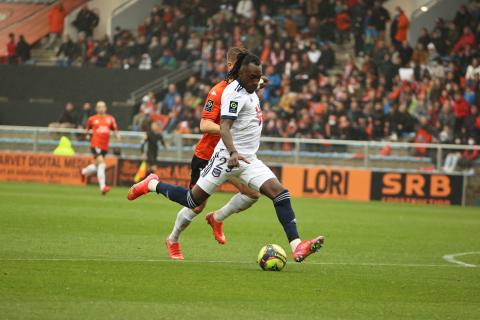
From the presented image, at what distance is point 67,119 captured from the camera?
34.9m

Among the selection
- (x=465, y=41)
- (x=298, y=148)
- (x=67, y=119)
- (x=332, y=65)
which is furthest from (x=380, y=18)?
(x=67, y=119)

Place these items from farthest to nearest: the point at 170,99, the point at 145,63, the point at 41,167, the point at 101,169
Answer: the point at 145,63 → the point at 170,99 → the point at 41,167 → the point at 101,169

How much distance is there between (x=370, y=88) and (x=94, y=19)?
13.5 meters

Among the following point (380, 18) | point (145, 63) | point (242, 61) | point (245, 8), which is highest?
point (245, 8)

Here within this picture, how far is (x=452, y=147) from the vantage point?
2912 centimetres

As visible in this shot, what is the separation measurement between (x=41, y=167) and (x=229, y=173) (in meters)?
23.0

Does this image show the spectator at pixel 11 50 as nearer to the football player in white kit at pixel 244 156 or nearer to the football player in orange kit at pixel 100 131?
the football player in orange kit at pixel 100 131

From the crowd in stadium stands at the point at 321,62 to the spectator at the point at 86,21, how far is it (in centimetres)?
55

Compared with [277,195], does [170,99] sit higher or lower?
higher

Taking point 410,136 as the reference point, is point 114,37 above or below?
above

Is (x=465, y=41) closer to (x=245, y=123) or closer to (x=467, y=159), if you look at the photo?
(x=467, y=159)

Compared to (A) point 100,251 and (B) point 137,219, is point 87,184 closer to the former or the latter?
(B) point 137,219

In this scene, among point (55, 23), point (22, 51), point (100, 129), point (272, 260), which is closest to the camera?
point (272, 260)

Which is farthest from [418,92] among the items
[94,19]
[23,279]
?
[23,279]
